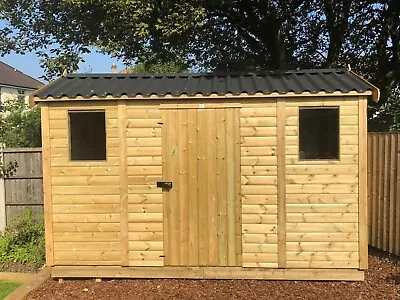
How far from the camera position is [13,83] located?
103 feet

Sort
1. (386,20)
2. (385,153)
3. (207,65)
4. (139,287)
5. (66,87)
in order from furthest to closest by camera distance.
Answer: (207,65)
(386,20)
(385,153)
(66,87)
(139,287)

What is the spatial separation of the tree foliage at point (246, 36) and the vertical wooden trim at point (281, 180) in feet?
15.1

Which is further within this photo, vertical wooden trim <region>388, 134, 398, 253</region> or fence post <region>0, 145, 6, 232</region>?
fence post <region>0, 145, 6, 232</region>

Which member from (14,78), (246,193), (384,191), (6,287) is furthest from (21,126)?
(14,78)

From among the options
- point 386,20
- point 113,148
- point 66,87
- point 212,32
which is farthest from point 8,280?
point 386,20

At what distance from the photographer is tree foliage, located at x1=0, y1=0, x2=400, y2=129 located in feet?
34.3

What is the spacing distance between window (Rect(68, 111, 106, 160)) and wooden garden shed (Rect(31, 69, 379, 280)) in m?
0.01

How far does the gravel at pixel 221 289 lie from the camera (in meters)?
5.24

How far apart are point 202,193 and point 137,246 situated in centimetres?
109

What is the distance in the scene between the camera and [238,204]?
5.67 meters

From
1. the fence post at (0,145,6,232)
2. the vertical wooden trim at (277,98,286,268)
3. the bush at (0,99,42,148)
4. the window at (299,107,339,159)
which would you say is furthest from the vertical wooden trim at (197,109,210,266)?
the bush at (0,99,42,148)

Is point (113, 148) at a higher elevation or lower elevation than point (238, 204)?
higher

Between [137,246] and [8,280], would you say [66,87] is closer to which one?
[137,246]

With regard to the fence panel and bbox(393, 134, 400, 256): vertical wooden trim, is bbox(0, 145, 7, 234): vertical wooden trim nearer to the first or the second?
the fence panel
